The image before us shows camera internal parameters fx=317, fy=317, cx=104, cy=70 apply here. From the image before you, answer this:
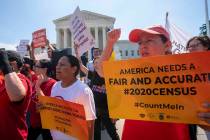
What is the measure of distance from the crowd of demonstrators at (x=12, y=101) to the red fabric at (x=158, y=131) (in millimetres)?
1020

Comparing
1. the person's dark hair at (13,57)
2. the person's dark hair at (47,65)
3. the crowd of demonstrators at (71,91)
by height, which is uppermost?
the person's dark hair at (13,57)

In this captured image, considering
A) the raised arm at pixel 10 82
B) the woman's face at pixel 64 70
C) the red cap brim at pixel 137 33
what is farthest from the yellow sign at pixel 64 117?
the red cap brim at pixel 137 33

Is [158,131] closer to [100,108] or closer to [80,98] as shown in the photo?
[80,98]

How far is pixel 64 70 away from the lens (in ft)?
11.9

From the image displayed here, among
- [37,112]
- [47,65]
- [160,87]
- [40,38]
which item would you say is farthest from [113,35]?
[40,38]

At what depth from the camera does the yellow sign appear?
296cm

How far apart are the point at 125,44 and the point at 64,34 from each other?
15.2 metres

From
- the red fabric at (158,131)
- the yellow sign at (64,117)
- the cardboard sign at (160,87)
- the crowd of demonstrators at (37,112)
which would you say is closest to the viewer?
the cardboard sign at (160,87)

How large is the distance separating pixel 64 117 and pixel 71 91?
1.01 feet

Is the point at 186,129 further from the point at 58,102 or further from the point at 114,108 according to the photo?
the point at 58,102

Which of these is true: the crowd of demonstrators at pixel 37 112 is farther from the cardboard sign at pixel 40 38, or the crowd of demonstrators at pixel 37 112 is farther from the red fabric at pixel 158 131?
the cardboard sign at pixel 40 38

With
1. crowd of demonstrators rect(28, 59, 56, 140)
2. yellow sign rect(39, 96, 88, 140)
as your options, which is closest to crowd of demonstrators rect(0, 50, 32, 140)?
yellow sign rect(39, 96, 88, 140)

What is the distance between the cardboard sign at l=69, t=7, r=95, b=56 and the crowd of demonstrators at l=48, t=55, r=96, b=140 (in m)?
1.98

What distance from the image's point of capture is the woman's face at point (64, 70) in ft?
11.7
